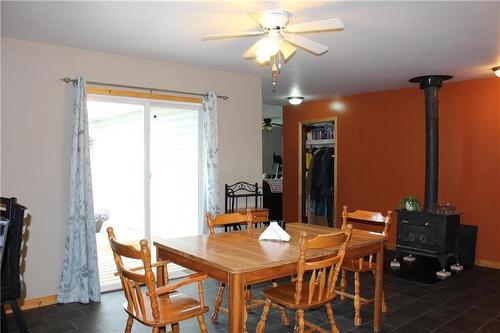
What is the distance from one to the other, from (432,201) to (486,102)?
55.2 inches

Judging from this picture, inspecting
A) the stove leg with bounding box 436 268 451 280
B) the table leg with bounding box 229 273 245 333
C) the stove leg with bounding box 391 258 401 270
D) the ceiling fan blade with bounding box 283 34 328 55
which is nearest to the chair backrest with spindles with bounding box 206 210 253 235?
the table leg with bounding box 229 273 245 333

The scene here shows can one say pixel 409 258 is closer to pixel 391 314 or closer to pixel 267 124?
pixel 391 314

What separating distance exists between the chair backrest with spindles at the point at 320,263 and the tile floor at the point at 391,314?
762 millimetres

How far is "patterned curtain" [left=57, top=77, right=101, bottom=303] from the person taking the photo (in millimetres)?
3693

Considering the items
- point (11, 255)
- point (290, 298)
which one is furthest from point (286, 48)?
point (11, 255)

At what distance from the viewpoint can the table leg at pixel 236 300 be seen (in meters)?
2.18

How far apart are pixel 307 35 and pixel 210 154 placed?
5.85 ft

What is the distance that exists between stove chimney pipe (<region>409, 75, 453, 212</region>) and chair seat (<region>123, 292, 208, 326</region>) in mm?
3583

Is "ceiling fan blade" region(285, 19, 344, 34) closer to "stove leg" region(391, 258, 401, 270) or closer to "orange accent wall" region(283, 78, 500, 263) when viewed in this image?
"stove leg" region(391, 258, 401, 270)

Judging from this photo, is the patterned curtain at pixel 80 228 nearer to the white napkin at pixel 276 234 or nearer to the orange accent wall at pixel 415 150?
the white napkin at pixel 276 234

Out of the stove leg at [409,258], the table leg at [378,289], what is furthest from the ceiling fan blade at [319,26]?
the stove leg at [409,258]

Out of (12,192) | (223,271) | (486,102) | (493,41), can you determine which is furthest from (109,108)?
(486,102)

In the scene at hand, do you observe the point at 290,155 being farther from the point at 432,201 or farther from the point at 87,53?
the point at 87,53

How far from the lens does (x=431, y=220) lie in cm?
→ 484
